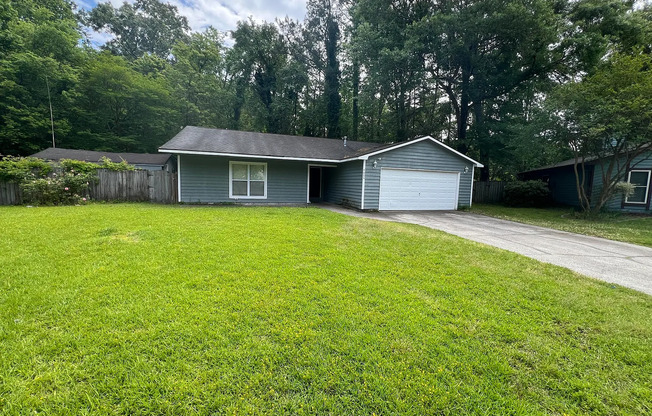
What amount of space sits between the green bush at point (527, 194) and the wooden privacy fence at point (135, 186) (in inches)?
665

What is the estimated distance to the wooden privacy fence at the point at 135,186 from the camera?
10.5 metres

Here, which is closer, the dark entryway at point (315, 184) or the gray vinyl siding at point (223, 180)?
the gray vinyl siding at point (223, 180)

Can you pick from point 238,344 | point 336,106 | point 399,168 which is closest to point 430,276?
point 238,344

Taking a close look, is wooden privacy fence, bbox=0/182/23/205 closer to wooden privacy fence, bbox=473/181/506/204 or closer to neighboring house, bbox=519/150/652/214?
wooden privacy fence, bbox=473/181/506/204

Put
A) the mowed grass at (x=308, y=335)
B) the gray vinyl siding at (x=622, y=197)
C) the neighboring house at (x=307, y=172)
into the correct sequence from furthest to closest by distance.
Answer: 1. the gray vinyl siding at (x=622, y=197)
2. the neighboring house at (x=307, y=172)
3. the mowed grass at (x=308, y=335)

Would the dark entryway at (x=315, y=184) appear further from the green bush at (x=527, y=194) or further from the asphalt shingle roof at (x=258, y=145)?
the green bush at (x=527, y=194)

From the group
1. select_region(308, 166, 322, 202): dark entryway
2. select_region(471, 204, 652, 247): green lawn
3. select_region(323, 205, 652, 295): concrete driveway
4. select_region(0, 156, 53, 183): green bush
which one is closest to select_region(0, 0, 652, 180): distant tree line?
select_region(471, 204, 652, 247): green lawn

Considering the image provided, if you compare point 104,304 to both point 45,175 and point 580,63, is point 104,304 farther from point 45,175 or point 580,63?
point 580,63

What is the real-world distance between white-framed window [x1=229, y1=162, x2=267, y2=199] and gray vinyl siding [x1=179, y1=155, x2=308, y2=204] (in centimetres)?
16

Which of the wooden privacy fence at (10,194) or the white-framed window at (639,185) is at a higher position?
the white-framed window at (639,185)

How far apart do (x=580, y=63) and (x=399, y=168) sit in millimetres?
12044

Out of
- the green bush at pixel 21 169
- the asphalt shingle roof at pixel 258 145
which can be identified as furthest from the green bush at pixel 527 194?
the green bush at pixel 21 169

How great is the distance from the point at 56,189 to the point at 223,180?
5.32 m

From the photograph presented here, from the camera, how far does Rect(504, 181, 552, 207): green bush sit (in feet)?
48.6
